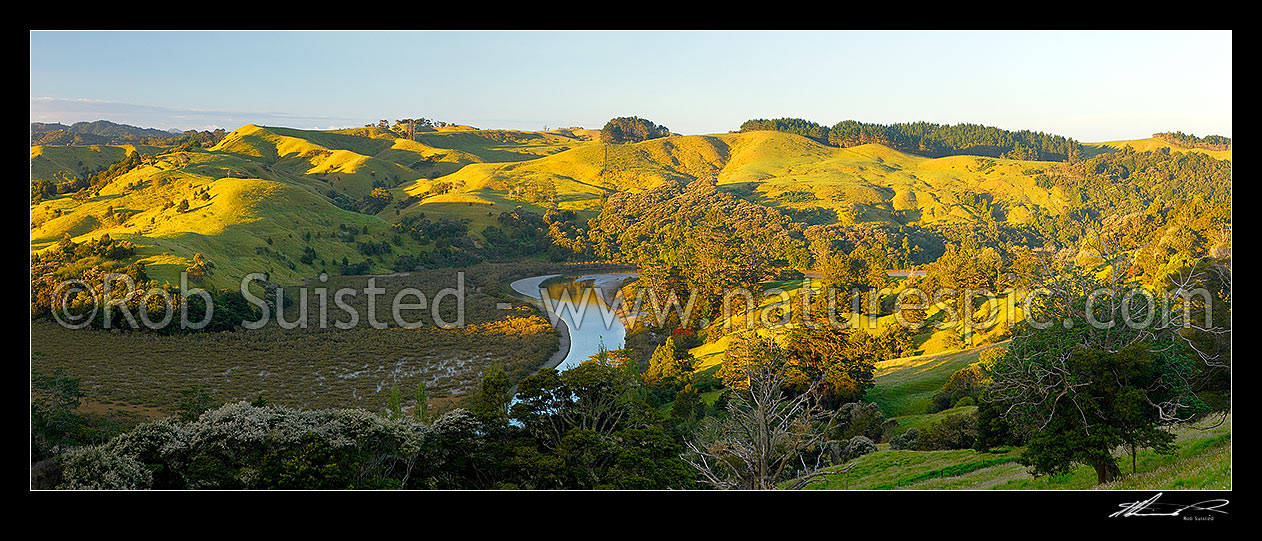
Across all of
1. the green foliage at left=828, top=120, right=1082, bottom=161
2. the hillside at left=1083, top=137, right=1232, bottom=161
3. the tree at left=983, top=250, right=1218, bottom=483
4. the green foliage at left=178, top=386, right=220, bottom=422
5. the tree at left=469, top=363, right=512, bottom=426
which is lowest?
the green foliage at left=178, top=386, right=220, bottom=422

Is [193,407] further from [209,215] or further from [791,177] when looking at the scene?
[791,177]

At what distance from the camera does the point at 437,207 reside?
144ft

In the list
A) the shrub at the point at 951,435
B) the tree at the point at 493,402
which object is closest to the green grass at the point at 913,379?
the shrub at the point at 951,435

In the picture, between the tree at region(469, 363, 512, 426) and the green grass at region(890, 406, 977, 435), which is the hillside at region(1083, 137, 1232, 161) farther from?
the tree at region(469, 363, 512, 426)

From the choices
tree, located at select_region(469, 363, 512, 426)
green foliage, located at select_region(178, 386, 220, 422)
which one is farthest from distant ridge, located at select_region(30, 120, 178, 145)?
tree, located at select_region(469, 363, 512, 426)

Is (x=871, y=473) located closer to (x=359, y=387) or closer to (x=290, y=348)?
(x=359, y=387)

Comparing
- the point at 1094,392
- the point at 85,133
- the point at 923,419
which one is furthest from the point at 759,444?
the point at 85,133
